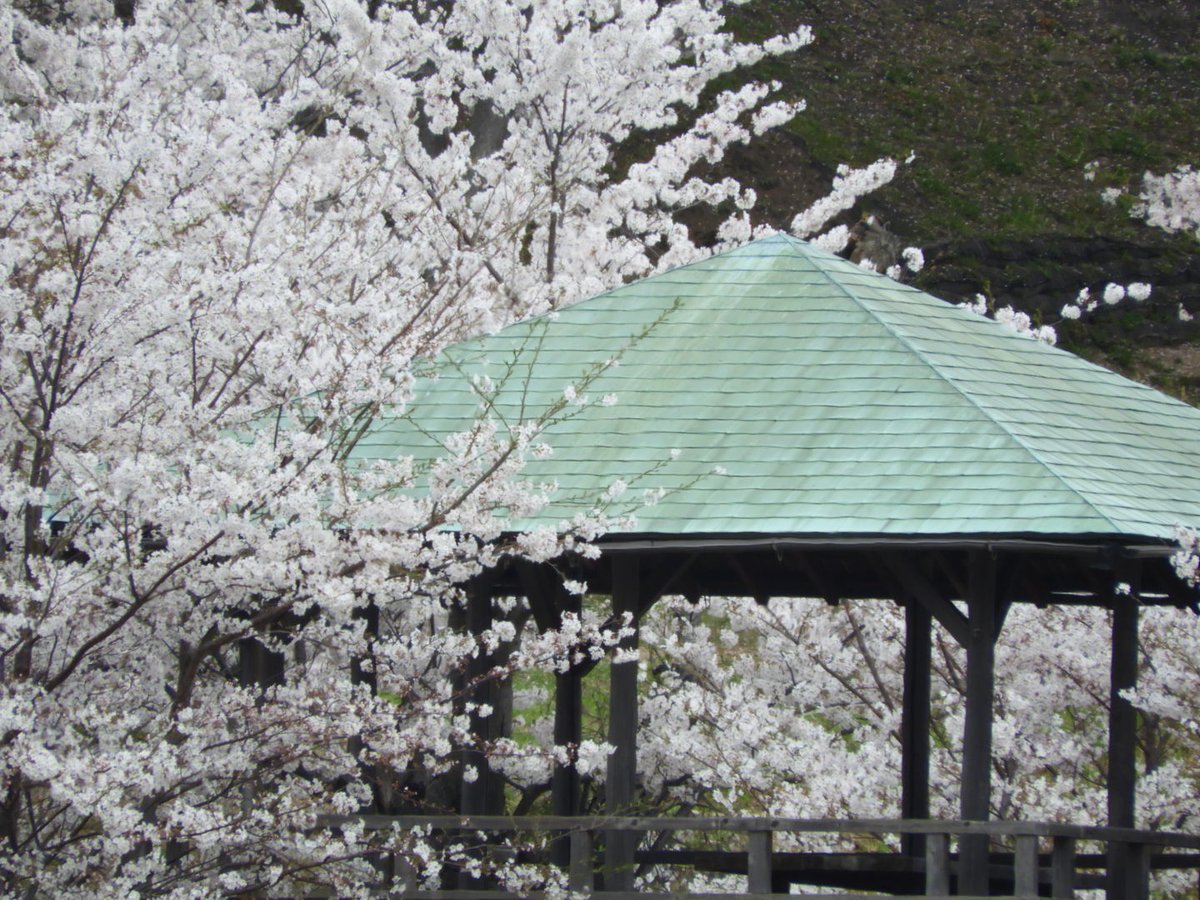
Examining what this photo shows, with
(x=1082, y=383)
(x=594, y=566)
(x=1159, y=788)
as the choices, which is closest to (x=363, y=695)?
(x=594, y=566)

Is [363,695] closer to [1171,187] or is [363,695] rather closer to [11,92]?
[11,92]

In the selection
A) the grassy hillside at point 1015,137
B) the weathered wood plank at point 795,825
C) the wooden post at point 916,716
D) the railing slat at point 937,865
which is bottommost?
the railing slat at point 937,865

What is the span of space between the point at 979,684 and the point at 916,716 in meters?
1.95

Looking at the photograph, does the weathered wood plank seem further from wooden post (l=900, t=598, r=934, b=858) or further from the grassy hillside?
the grassy hillside

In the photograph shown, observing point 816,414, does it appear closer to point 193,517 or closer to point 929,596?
point 929,596

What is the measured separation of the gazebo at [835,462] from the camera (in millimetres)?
7297

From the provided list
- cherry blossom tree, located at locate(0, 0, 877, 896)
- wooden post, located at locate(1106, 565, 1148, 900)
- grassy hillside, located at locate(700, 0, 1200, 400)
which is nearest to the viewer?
cherry blossom tree, located at locate(0, 0, 877, 896)

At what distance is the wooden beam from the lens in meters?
7.25

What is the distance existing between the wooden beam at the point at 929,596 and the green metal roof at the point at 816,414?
0.95 feet

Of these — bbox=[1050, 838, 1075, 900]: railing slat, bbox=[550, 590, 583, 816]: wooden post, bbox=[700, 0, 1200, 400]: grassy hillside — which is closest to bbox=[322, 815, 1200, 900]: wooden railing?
bbox=[1050, 838, 1075, 900]: railing slat

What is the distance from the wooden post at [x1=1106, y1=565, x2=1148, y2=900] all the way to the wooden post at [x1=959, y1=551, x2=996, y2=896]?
29.8 inches

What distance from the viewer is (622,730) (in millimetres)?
7961

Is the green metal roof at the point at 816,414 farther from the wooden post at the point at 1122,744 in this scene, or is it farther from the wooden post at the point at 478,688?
the wooden post at the point at 478,688

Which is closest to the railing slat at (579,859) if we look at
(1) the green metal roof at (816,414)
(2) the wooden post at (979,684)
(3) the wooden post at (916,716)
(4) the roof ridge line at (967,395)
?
(1) the green metal roof at (816,414)
